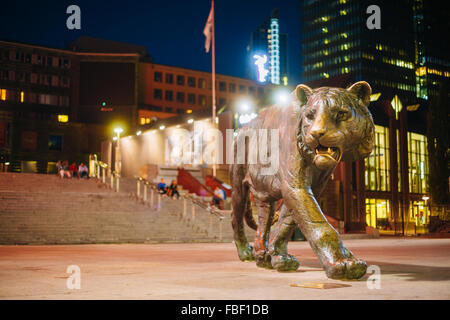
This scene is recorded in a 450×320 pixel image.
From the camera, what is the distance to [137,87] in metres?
64.9

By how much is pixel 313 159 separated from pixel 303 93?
762 millimetres

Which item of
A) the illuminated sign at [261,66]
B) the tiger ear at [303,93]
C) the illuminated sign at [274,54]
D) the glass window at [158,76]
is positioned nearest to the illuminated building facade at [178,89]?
the glass window at [158,76]

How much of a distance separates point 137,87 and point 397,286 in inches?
2452

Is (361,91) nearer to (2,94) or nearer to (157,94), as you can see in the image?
(2,94)

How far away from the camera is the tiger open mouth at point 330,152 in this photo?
525 centimetres

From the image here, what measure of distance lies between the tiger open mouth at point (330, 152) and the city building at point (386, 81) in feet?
95.7

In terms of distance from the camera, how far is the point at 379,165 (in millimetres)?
41969

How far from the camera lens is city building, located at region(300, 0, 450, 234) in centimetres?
3853
